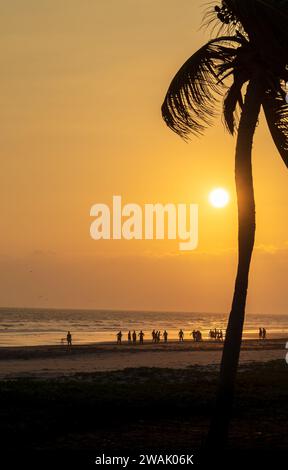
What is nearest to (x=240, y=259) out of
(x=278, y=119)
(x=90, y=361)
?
(x=278, y=119)

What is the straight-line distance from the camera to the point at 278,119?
11.2 m

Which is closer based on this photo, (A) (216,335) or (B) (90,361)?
(B) (90,361)

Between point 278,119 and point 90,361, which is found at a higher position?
point 278,119

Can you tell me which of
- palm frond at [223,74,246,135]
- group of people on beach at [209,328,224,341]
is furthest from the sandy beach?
group of people on beach at [209,328,224,341]

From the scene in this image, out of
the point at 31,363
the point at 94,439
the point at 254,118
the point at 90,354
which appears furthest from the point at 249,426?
the point at 90,354

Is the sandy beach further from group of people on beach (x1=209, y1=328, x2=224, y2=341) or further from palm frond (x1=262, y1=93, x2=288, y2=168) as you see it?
group of people on beach (x1=209, y1=328, x2=224, y2=341)

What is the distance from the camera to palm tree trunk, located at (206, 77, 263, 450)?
9.80 meters

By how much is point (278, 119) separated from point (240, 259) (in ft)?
8.30

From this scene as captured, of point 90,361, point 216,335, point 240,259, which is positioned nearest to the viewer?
point 240,259

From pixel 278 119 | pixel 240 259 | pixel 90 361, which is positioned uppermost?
pixel 278 119

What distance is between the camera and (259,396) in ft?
57.9

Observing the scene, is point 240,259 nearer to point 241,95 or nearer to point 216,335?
point 241,95

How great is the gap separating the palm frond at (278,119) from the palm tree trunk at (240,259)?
50 cm

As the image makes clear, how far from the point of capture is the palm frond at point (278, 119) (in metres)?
10.9
